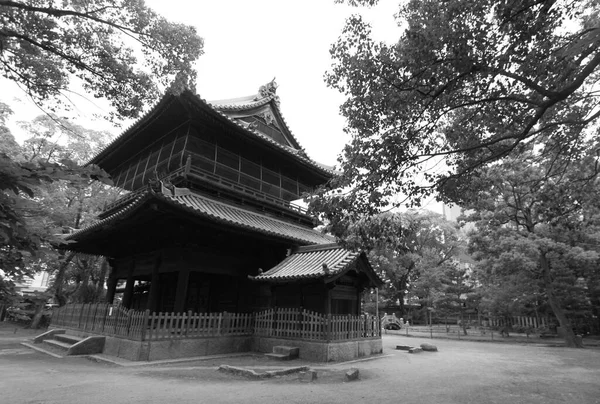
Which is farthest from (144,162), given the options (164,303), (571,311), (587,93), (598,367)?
(571,311)

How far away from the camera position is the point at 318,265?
12.6m

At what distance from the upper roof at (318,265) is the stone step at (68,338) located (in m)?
7.33

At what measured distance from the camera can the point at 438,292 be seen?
30.1 metres

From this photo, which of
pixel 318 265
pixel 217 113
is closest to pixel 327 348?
pixel 318 265

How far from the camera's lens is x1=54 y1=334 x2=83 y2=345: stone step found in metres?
13.1

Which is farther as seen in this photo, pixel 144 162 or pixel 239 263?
pixel 144 162

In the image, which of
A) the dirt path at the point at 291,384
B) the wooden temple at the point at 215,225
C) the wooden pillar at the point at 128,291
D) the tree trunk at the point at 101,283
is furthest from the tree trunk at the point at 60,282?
the dirt path at the point at 291,384

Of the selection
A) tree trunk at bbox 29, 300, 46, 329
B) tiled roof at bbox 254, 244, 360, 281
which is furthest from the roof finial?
tree trunk at bbox 29, 300, 46, 329

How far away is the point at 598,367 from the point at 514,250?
9.27m

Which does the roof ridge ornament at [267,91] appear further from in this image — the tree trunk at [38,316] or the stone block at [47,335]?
the tree trunk at [38,316]

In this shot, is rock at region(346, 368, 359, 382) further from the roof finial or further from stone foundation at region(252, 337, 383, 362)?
the roof finial

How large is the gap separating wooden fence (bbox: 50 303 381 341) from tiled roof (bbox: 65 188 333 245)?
3004mm

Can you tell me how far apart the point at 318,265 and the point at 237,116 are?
8.45 meters

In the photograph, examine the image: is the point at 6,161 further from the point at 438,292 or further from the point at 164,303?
the point at 438,292
